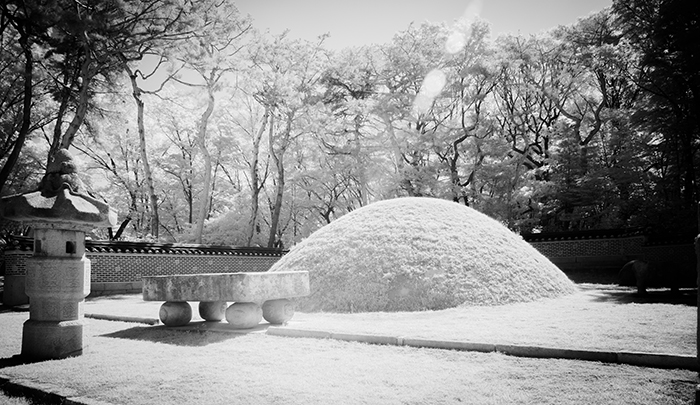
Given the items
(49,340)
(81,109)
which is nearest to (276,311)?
(49,340)

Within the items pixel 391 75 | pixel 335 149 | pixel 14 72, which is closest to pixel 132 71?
pixel 14 72

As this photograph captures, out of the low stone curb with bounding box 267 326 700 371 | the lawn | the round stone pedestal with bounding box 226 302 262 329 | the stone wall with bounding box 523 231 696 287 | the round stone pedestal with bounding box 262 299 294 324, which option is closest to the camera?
the lawn

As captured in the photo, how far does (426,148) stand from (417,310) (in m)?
13.3

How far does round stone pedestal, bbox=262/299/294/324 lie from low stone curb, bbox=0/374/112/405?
3.22m

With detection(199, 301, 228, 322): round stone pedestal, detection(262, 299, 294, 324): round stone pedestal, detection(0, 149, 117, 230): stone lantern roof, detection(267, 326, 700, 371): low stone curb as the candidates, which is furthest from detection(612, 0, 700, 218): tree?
detection(0, 149, 117, 230): stone lantern roof

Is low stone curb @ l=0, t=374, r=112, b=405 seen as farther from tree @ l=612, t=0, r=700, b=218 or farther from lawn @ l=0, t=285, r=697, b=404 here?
tree @ l=612, t=0, r=700, b=218

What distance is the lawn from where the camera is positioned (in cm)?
305

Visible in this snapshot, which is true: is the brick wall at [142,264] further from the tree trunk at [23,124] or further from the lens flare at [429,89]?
the lens flare at [429,89]

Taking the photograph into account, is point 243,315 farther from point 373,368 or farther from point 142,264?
point 142,264

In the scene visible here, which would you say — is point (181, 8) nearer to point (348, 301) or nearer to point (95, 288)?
point (95, 288)

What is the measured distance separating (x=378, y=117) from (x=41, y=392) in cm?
1943

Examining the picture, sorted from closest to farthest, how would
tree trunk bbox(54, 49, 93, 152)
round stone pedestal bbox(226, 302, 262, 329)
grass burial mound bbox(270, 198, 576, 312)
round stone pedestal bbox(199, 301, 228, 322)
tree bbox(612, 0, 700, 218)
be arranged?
round stone pedestal bbox(226, 302, 262, 329), round stone pedestal bbox(199, 301, 228, 322), grass burial mound bbox(270, 198, 576, 312), tree bbox(612, 0, 700, 218), tree trunk bbox(54, 49, 93, 152)

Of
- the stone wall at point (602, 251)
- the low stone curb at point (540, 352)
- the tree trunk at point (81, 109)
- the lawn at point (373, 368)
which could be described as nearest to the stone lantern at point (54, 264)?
the lawn at point (373, 368)

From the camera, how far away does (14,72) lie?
53.5ft
